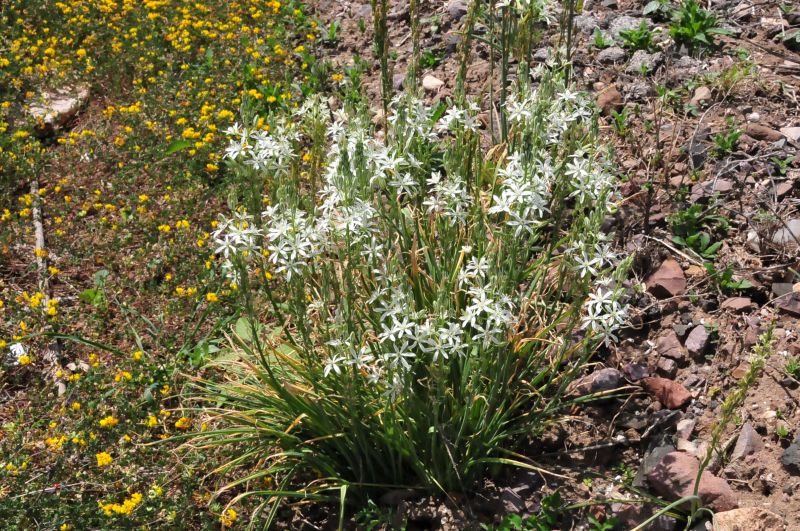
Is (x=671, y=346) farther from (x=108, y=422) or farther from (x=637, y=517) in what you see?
(x=108, y=422)

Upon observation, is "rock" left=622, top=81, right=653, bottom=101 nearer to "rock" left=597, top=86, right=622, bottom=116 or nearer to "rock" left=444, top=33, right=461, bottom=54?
"rock" left=597, top=86, right=622, bottom=116

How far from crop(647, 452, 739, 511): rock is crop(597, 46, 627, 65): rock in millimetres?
3111

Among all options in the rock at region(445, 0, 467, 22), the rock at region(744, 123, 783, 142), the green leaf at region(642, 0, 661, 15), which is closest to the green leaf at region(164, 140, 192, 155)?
the rock at region(445, 0, 467, 22)

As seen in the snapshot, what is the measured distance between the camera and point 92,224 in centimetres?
541

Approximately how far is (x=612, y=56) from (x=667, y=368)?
261 centimetres

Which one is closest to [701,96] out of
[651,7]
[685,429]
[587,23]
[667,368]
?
[651,7]

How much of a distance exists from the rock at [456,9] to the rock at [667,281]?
3.24 meters

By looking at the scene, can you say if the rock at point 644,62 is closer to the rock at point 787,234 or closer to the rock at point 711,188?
the rock at point 711,188

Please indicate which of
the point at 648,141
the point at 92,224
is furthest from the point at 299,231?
the point at 92,224

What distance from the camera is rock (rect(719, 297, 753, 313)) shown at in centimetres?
374

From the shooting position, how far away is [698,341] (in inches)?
145

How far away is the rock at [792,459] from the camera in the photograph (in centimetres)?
307

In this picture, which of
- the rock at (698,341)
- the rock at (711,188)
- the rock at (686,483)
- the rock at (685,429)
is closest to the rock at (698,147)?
the rock at (711,188)

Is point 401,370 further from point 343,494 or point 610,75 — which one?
point 610,75
